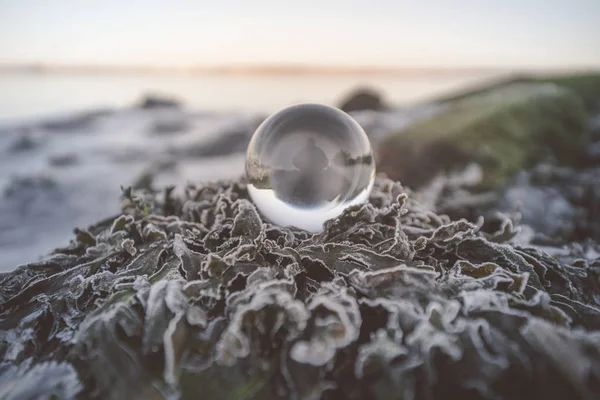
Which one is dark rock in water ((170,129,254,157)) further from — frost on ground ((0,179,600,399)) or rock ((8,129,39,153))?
frost on ground ((0,179,600,399))

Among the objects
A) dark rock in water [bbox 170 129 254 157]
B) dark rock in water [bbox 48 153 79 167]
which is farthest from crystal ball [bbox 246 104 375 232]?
dark rock in water [bbox 170 129 254 157]

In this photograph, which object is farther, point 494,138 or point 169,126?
point 169,126

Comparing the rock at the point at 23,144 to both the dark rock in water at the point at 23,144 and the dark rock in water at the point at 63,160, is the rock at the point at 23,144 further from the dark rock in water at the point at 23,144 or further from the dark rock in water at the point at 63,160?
the dark rock in water at the point at 63,160

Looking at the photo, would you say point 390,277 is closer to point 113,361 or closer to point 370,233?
point 370,233

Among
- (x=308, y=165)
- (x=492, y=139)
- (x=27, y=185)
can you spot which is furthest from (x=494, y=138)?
(x=27, y=185)

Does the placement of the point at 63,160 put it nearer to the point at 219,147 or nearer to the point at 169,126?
the point at 219,147

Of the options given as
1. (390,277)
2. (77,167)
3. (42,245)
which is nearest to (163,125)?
(77,167)

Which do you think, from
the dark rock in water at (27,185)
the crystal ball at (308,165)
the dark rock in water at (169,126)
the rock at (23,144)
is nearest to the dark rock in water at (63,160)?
the rock at (23,144)
